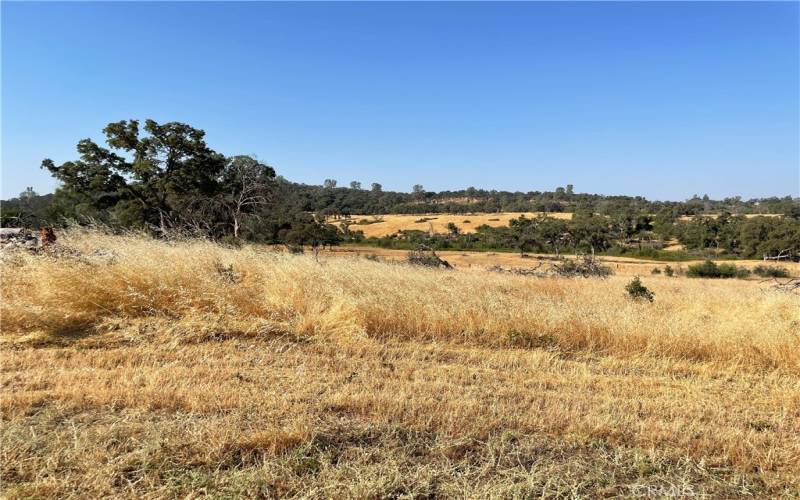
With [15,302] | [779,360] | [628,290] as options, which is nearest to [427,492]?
[779,360]

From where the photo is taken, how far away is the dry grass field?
96.6 inches

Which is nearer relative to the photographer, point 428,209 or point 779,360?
point 779,360

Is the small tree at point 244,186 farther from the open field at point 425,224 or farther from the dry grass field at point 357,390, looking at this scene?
the open field at point 425,224

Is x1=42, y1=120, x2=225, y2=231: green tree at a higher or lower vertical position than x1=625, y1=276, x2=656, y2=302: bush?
higher

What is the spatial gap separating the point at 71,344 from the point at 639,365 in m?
6.05

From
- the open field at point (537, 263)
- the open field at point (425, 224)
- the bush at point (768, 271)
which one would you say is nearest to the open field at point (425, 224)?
the open field at point (425, 224)

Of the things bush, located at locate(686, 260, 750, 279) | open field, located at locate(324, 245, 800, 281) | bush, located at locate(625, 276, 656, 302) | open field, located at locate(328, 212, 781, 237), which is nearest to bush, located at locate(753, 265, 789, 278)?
open field, located at locate(324, 245, 800, 281)

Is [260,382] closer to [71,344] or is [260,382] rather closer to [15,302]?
[71,344]

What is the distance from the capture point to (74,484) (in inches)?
89.0

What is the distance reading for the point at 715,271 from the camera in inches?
1535

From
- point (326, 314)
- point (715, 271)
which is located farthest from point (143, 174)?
point (715, 271)

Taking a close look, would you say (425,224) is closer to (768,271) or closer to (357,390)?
(768,271)
